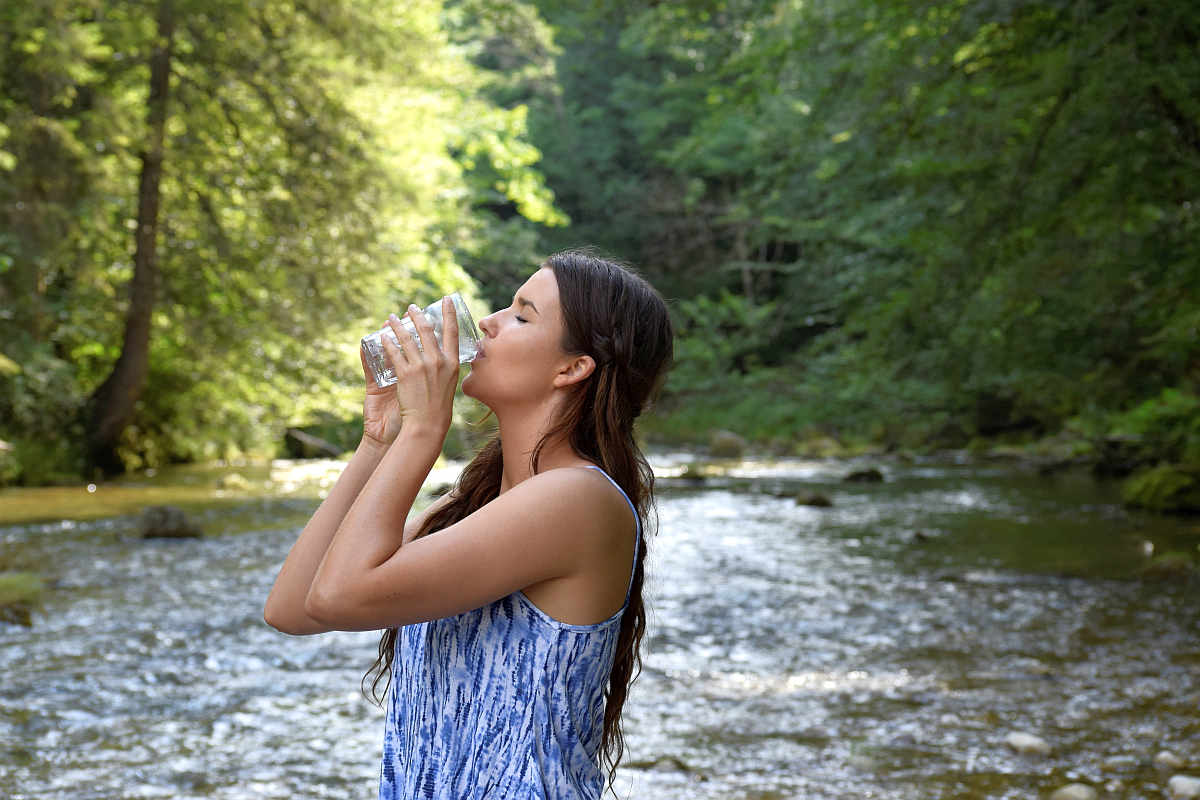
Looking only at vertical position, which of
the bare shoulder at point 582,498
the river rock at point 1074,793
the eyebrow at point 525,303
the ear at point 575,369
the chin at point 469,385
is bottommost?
the river rock at point 1074,793

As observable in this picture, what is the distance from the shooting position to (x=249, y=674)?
615cm

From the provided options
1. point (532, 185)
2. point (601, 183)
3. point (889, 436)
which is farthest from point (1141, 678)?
point (601, 183)

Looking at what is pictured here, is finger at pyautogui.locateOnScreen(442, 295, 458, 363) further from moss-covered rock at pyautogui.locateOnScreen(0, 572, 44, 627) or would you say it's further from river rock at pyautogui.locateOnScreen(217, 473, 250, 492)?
river rock at pyautogui.locateOnScreen(217, 473, 250, 492)

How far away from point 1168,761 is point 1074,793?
23.2 inches

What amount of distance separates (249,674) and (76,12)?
10613mm

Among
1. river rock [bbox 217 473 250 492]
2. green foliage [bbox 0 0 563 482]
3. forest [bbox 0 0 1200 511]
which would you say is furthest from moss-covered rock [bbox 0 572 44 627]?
green foliage [bbox 0 0 563 482]

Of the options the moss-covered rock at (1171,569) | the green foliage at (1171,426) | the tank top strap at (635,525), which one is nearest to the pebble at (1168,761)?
the tank top strap at (635,525)

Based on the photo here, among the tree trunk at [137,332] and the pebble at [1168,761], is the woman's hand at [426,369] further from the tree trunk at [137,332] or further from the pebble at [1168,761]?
the tree trunk at [137,332]

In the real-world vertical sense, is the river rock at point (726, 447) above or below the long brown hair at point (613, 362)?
below

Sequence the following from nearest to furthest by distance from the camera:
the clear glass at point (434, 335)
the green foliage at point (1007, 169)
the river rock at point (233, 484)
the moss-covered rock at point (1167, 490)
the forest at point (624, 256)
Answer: the clear glass at point (434, 335)
the green foliage at point (1007, 169)
the forest at point (624, 256)
the moss-covered rock at point (1167, 490)
the river rock at point (233, 484)

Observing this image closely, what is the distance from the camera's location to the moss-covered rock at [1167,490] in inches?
477

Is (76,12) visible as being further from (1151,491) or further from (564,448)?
(564,448)

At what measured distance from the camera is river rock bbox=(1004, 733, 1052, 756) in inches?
187

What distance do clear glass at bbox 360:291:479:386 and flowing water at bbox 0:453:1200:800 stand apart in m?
2.60
